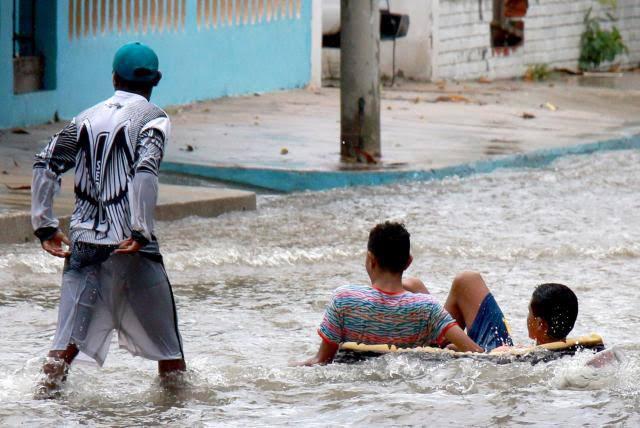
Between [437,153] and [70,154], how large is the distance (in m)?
8.77

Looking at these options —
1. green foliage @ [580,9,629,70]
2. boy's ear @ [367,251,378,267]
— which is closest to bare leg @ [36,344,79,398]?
boy's ear @ [367,251,378,267]

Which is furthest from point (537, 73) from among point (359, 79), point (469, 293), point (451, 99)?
point (469, 293)

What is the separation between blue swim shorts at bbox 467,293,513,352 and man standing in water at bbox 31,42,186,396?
4.88 feet

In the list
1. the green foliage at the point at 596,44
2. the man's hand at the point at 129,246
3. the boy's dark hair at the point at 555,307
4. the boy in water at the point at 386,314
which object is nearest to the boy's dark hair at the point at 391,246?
the boy in water at the point at 386,314

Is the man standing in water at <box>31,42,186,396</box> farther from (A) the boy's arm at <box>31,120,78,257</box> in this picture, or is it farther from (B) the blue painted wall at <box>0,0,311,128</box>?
(B) the blue painted wall at <box>0,0,311,128</box>

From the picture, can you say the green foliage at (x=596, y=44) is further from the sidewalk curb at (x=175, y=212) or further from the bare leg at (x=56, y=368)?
the bare leg at (x=56, y=368)

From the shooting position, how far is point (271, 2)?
18766mm

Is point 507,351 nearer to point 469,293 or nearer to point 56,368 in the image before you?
point 469,293

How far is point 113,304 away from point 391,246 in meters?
1.11

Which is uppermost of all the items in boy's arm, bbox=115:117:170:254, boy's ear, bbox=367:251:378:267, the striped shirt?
boy's arm, bbox=115:117:170:254

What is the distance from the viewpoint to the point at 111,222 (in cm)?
541

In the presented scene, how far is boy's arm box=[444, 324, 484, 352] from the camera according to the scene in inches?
228

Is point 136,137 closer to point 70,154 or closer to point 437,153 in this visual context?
point 70,154

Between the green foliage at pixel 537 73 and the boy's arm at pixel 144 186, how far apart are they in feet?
58.9
